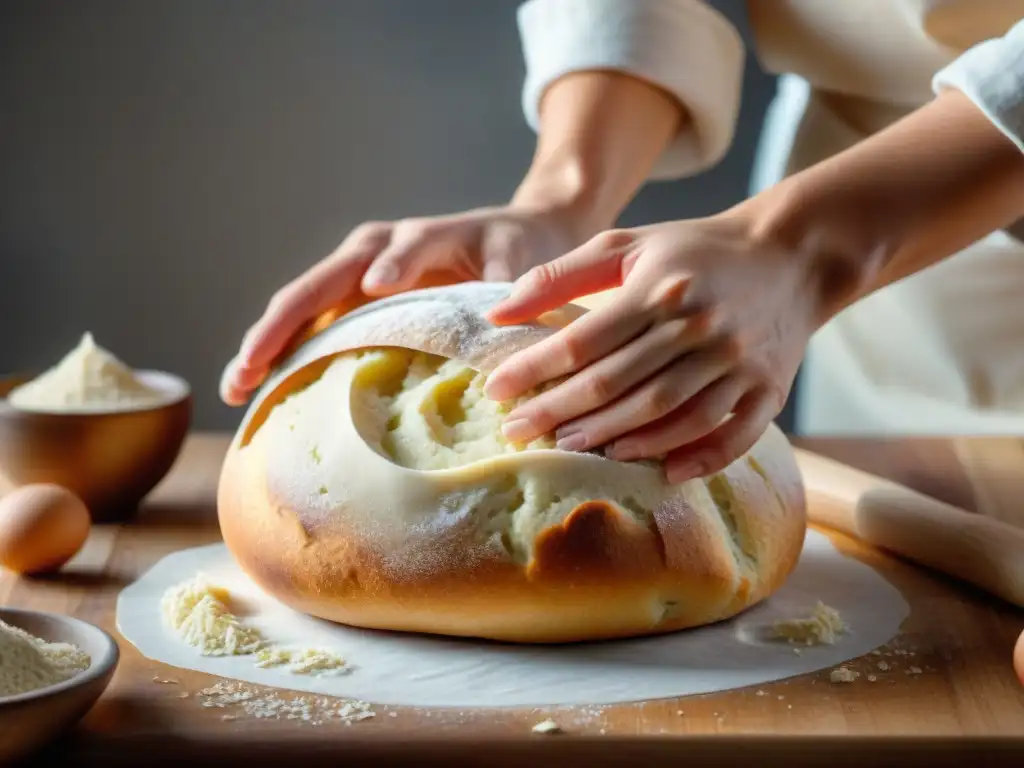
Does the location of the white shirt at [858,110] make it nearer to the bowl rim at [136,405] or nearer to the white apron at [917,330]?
the white apron at [917,330]

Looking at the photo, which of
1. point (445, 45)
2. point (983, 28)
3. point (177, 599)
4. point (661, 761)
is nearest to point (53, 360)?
point (445, 45)

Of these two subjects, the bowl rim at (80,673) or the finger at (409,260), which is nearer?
the bowl rim at (80,673)

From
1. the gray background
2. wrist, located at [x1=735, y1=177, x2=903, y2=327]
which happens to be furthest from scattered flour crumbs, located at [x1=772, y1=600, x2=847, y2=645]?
the gray background

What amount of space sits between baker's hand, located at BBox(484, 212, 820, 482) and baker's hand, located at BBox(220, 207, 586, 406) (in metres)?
0.28

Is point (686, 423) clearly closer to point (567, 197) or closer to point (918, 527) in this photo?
point (918, 527)

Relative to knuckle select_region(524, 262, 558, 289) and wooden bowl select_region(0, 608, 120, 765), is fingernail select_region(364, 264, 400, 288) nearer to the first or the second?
knuckle select_region(524, 262, 558, 289)

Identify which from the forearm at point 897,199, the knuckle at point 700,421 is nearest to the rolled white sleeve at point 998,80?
the forearm at point 897,199

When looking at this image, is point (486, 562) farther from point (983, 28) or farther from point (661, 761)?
point (983, 28)

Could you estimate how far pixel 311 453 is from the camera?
45.2 inches

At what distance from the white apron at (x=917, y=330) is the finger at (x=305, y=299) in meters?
0.82

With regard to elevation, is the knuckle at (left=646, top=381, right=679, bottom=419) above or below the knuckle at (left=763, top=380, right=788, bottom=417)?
above

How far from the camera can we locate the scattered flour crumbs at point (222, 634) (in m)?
1.06

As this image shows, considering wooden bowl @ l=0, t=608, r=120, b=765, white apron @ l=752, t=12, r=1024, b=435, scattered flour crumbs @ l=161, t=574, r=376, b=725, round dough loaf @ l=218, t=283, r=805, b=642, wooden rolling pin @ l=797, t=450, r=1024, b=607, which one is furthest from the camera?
white apron @ l=752, t=12, r=1024, b=435

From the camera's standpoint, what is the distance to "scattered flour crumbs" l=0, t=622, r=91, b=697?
873 millimetres
